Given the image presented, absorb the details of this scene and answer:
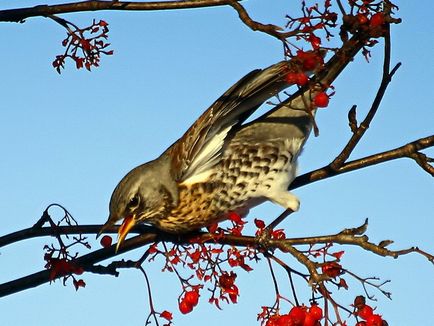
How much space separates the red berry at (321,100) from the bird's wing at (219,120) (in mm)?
436

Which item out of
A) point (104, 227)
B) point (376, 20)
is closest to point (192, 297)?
point (104, 227)

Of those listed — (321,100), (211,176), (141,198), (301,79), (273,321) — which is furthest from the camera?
(211,176)

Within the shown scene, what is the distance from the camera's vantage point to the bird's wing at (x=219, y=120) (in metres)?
4.39

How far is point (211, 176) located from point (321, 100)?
4.21ft

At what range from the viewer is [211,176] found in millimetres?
4957

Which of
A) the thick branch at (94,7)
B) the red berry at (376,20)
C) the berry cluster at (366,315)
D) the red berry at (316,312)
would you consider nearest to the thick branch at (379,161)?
the red berry at (376,20)

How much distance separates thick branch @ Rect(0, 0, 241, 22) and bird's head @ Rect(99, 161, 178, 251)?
3.54 feet

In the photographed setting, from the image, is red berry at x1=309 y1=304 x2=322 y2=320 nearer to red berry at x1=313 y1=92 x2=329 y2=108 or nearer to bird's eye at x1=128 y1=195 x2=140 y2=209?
red berry at x1=313 y1=92 x2=329 y2=108

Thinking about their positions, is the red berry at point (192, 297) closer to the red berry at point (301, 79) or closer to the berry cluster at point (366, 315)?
the berry cluster at point (366, 315)

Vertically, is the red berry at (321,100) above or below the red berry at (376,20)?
below

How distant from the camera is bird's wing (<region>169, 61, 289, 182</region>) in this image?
439cm

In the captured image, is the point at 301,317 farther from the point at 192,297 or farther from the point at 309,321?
the point at 192,297

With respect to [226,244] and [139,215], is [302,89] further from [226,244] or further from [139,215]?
[139,215]

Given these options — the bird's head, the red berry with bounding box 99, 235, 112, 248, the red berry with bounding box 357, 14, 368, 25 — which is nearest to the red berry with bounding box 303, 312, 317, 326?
the red berry with bounding box 357, 14, 368, 25
